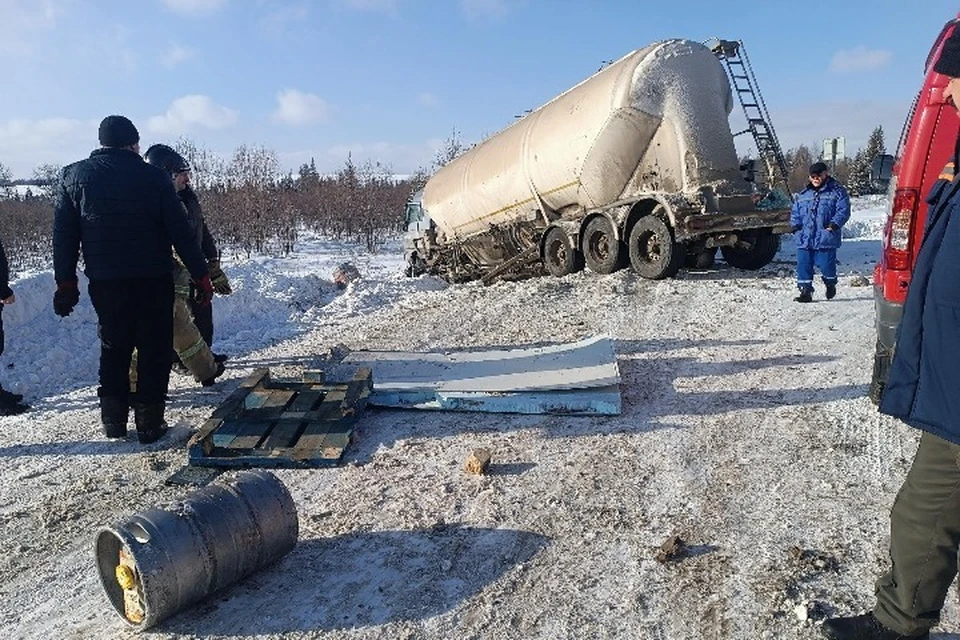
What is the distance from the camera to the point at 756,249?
10.2 m

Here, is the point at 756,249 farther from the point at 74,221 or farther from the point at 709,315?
the point at 74,221

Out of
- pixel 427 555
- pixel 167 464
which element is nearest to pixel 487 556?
pixel 427 555

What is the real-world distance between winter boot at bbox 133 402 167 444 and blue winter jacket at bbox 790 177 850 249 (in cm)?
670

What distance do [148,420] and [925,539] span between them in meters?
4.09

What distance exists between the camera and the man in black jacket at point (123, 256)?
406cm

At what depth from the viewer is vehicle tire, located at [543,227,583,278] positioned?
35.5ft

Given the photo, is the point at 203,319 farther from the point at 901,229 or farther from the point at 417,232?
the point at 417,232

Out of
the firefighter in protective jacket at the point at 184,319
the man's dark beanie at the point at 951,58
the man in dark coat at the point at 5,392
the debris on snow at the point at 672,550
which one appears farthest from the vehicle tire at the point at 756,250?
the man in dark coat at the point at 5,392

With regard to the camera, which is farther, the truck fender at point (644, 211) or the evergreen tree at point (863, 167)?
the evergreen tree at point (863, 167)

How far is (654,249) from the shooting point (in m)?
9.45

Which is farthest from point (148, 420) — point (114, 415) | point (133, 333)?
point (133, 333)

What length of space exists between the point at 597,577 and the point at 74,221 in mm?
3721

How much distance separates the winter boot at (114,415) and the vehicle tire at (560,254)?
7.70 m

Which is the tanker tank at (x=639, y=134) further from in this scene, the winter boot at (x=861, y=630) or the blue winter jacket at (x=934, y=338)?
the winter boot at (x=861, y=630)
